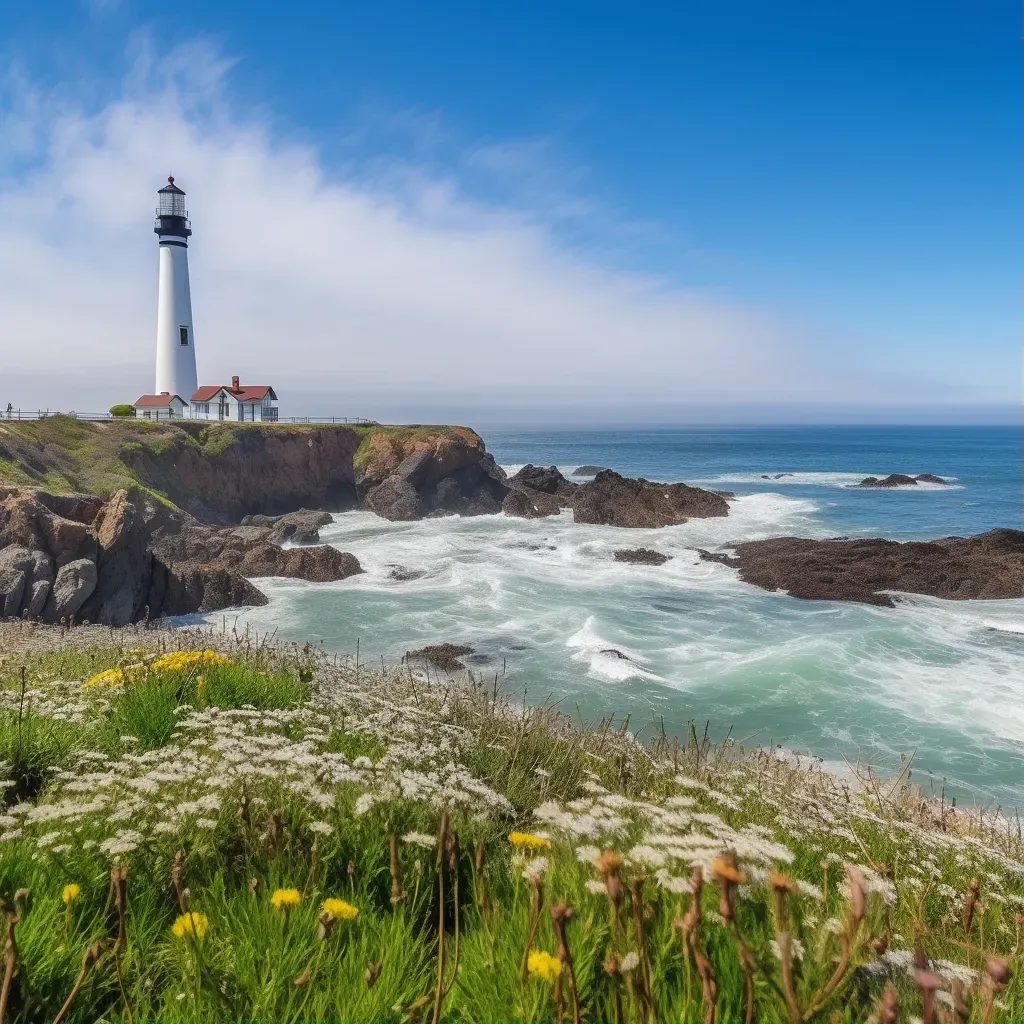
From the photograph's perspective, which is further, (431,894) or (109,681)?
(109,681)

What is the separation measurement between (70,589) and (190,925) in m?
22.3

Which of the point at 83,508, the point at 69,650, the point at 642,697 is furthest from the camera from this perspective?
the point at 83,508

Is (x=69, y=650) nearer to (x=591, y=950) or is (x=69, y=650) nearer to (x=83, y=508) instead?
(x=591, y=950)

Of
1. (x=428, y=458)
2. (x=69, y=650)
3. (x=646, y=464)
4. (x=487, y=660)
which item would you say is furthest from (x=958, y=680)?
(x=646, y=464)

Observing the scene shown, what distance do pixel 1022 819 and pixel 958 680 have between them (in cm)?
860

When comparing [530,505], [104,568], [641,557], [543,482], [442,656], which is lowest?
[442,656]

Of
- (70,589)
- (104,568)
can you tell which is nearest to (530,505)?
(104,568)

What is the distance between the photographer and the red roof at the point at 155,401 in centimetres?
6200

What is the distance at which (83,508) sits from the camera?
2727cm

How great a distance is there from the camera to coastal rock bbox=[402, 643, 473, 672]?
21.6m

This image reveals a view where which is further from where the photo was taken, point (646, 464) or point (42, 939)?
point (646, 464)

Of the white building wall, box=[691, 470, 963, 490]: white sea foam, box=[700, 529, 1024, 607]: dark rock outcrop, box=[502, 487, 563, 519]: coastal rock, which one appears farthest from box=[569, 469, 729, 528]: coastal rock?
the white building wall

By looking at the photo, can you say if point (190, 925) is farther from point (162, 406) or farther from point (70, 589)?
point (162, 406)

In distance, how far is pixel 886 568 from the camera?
3469cm
